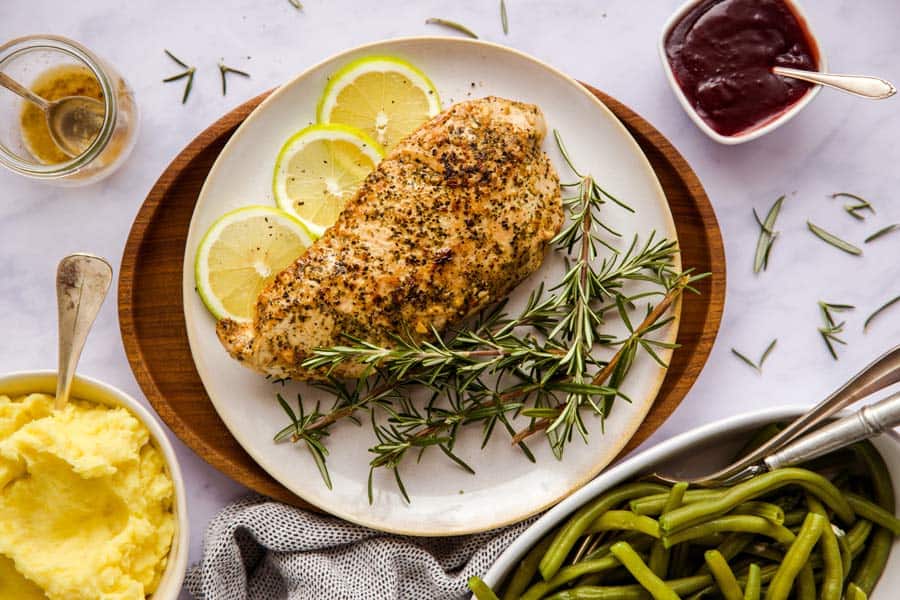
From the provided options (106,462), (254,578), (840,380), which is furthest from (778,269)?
(106,462)

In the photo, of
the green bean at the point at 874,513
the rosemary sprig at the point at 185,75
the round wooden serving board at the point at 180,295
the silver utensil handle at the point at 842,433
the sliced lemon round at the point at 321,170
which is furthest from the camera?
the rosemary sprig at the point at 185,75

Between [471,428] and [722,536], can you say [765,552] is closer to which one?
[722,536]

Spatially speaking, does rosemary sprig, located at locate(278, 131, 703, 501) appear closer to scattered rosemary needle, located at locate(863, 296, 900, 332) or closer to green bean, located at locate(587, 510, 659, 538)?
green bean, located at locate(587, 510, 659, 538)

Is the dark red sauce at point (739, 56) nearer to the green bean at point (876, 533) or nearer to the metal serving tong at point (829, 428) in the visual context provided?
the metal serving tong at point (829, 428)

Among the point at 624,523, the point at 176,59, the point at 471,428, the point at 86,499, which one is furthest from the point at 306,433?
the point at 176,59

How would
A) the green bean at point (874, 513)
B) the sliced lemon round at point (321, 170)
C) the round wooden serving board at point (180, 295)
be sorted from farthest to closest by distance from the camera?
the round wooden serving board at point (180, 295) < the sliced lemon round at point (321, 170) < the green bean at point (874, 513)

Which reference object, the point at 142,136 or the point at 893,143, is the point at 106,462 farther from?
the point at 893,143

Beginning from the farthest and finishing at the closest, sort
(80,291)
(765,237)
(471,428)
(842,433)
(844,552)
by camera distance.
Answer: (765,237) → (471,428) → (80,291) → (844,552) → (842,433)

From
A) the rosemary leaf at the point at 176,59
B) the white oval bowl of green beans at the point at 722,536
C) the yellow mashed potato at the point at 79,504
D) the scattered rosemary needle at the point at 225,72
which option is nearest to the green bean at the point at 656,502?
the white oval bowl of green beans at the point at 722,536
